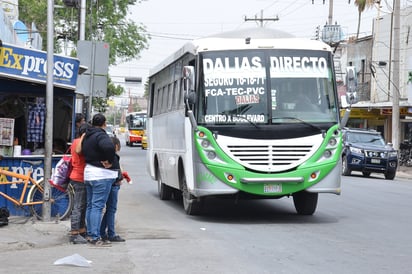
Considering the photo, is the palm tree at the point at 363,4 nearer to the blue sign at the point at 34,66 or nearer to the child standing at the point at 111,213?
the blue sign at the point at 34,66

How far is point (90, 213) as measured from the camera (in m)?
9.20

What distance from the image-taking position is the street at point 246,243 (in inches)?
310

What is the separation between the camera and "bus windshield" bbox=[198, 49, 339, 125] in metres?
11.6

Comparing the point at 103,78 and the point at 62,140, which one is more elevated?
the point at 103,78

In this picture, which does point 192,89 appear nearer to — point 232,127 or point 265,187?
point 232,127

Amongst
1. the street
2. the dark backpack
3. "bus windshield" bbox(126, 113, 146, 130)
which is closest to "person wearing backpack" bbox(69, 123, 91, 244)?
the street

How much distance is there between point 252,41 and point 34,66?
150 inches

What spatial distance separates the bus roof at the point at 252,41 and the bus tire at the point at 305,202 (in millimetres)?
2733

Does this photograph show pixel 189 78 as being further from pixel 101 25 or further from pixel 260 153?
pixel 101 25

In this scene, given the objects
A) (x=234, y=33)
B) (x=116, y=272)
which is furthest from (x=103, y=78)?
(x=116, y=272)

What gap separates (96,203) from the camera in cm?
920

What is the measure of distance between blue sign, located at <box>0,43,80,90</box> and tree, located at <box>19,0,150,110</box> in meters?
28.8

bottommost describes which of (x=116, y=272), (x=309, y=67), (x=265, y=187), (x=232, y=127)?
(x=116, y=272)

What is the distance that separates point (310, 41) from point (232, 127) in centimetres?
224
